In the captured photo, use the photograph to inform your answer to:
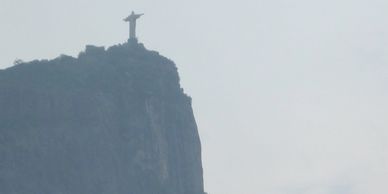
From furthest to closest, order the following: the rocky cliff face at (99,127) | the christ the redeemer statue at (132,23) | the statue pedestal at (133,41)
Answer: the christ the redeemer statue at (132,23)
the statue pedestal at (133,41)
the rocky cliff face at (99,127)

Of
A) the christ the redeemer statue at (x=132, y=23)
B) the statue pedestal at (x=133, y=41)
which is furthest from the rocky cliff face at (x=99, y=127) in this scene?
the christ the redeemer statue at (x=132, y=23)

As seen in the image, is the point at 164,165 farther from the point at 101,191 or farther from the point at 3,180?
the point at 3,180

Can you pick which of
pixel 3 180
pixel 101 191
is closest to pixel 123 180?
pixel 101 191

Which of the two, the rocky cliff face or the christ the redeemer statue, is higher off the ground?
the christ the redeemer statue

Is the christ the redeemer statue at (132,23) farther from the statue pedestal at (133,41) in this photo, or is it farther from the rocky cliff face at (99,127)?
the rocky cliff face at (99,127)

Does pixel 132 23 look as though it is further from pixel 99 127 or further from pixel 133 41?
pixel 99 127

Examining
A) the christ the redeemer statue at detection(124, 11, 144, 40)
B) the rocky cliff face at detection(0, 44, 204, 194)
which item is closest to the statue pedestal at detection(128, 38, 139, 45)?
the christ the redeemer statue at detection(124, 11, 144, 40)

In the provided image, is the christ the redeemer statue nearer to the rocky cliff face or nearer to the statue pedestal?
the statue pedestal

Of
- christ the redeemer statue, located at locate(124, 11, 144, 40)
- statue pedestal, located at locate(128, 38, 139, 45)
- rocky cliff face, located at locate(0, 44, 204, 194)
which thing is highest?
christ the redeemer statue, located at locate(124, 11, 144, 40)

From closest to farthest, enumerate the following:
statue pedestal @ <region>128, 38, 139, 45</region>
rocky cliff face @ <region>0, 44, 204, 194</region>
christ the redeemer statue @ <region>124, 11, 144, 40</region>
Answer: rocky cliff face @ <region>0, 44, 204, 194</region> → statue pedestal @ <region>128, 38, 139, 45</region> → christ the redeemer statue @ <region>124, 11, 144, 40</region>
